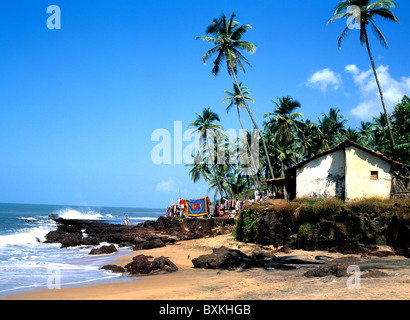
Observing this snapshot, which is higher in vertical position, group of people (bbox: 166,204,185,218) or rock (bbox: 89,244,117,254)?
group of people (bbox: 166,204,185,218)

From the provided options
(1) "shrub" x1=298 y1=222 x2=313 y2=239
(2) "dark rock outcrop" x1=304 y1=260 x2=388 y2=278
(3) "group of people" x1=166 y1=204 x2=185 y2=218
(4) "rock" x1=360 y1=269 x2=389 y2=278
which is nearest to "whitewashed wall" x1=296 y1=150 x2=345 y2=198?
(1) "shrub" x1=298 y1=222 x2=313 y2=239

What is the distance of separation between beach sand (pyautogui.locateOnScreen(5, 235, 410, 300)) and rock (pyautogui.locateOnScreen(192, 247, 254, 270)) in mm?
445

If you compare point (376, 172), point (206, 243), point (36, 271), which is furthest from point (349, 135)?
point (36, 271)

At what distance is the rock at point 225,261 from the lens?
43.8 feet

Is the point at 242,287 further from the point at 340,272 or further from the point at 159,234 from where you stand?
the point at 159,234

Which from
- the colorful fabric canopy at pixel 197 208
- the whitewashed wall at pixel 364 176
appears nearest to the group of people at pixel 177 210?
the colorful fabric canopy at pixel 197 208

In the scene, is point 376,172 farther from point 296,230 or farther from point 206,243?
point 206,243

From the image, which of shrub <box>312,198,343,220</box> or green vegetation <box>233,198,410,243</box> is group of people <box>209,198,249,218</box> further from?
Answer: shrub <box>312,198,343,220</box>

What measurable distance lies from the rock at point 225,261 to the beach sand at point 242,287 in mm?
445

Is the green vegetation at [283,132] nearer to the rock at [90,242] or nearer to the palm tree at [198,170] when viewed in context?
the palm tree at [198,170]

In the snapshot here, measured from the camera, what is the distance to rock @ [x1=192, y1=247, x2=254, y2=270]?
43.8ft

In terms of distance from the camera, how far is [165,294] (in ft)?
29.5

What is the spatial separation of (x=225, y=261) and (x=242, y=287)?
157 inches
